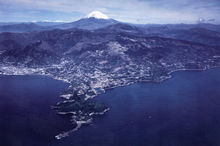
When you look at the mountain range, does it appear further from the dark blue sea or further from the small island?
the dark blue sea

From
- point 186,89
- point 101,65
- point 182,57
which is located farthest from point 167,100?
point 182,57

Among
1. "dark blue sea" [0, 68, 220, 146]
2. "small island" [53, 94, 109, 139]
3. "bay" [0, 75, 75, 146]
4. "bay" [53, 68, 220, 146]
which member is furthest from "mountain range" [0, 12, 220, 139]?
"bay" [53, 68, 220, 146]

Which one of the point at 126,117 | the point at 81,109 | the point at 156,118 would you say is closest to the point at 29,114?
the point at 81,109

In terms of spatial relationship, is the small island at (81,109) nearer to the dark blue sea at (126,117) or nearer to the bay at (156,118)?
the dark blue sea at (126,117)

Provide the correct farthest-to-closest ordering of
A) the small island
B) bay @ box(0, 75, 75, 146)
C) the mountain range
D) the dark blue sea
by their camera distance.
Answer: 1. the mountain range
2. the small island
3. bay @ box(0, 75, 75, 146)
4. the dark blue sea

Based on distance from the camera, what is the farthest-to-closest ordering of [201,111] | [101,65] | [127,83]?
[101,65], [127,83], [201,111]

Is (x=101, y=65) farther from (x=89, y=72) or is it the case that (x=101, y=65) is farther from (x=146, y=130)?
(x=146, y=130)

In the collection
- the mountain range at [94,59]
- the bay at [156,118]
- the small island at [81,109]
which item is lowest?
the bay at [156,118]

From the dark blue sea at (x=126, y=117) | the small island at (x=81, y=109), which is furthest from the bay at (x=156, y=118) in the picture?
the small island at (x=81, y=109)
